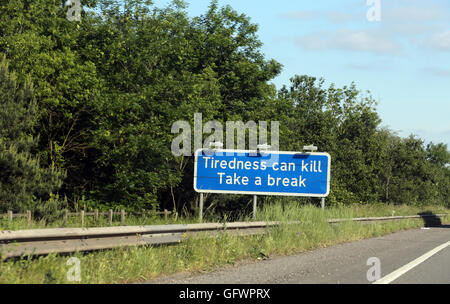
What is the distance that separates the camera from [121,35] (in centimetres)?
2828

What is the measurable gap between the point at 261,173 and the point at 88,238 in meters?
13.3

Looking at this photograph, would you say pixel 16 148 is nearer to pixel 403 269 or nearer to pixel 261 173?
pixel 261 173

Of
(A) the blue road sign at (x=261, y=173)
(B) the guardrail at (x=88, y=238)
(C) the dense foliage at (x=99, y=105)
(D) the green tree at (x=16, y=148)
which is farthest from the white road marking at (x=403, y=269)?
(D) the green tree at (x=16, y=148)

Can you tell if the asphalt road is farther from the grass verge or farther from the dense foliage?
the dense foliage

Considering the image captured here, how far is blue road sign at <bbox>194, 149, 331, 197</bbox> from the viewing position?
67.6 ft

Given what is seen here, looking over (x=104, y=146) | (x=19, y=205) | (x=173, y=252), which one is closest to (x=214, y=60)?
(x=104, y=146)

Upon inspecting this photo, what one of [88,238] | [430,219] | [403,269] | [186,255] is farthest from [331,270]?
[430,219]

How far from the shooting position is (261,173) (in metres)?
21.1

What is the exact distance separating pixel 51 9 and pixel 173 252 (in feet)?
68.8

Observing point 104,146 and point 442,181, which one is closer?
point 104,146

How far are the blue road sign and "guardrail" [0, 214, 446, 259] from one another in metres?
8.44

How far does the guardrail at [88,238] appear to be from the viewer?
22.8 feet

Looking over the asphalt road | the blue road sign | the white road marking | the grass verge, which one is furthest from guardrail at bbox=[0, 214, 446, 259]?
the blue road sign
